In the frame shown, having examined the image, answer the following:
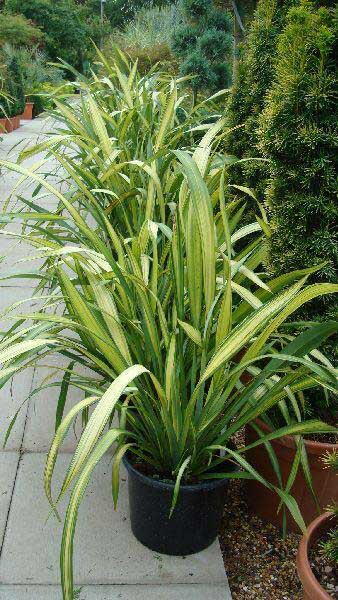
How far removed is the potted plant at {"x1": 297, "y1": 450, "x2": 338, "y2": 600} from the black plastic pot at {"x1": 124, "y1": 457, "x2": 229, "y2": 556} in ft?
1.01

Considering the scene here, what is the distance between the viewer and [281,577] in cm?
165

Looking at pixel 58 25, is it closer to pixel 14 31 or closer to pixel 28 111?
pixel 14 31

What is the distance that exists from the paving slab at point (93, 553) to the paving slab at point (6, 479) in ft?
0.06

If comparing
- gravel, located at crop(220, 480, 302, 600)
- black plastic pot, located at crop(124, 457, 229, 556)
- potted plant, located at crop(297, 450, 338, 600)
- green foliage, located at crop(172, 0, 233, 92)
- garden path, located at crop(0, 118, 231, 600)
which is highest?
green foliage, located at crop(172, 0, 233, 92)

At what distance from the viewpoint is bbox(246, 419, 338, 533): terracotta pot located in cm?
166

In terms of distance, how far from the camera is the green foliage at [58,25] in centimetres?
2522

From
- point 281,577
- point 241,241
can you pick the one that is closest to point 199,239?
point 281,577

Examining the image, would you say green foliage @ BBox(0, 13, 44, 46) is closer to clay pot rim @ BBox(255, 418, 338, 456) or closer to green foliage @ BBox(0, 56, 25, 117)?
green foliage @ BBox(0, 56, 25, 117)

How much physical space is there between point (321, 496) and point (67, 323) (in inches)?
33.1

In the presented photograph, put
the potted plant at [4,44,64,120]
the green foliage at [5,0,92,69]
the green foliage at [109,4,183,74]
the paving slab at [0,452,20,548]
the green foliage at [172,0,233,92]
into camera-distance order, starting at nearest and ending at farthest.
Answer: the paving slab at [0,452,20,548], the green foliage at [172,0,233,92], the green foliage at [109,4,183,74], the potted plant at [4,44,64,120], the green foliage at [5,0,92,69]

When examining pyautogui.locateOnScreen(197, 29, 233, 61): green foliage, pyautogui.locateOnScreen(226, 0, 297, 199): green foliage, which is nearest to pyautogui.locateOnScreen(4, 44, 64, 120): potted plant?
pyautogui.locateOnScreen(197, 29, 233, 61): green foliage

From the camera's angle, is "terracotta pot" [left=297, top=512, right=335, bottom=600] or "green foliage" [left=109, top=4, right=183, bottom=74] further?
"green foliage" [left=109, top=4, right=183, bottom=74]

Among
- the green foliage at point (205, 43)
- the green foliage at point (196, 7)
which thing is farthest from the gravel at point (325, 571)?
the green foliage at point (196, 7)

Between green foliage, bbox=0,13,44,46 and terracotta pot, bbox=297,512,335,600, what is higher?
terracotta pot, bbox=297,512,335,600
